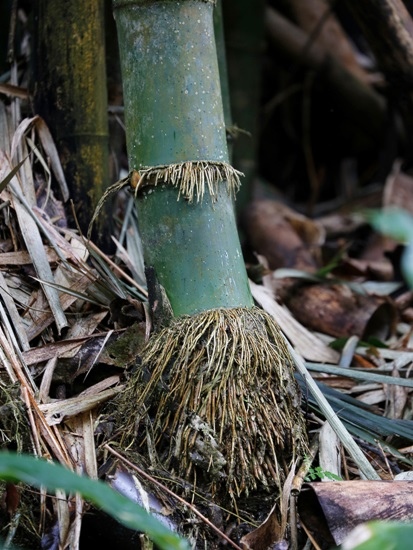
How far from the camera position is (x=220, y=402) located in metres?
1.24

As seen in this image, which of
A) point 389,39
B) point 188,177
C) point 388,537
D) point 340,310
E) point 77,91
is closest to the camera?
point 388,537

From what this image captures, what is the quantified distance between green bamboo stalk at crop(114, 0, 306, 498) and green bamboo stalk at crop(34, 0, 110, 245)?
1.25ft

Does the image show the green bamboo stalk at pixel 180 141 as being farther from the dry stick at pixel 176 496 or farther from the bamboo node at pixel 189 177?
the dry stick at pixel 176 496

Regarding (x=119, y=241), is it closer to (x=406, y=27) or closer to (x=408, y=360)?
(x=408, y=360)

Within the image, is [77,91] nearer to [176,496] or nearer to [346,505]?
[176,496]

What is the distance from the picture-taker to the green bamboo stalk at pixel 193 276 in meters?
1.25

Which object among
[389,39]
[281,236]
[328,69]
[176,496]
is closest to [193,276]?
[176,496]

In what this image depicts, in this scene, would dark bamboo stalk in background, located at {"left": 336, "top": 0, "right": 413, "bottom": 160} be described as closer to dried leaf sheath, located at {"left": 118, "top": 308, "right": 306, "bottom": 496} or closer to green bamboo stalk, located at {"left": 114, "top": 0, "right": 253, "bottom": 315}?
green bamboo stalk, located at {"left": 114, "top": 0, "right": 253, "bottom": 315}

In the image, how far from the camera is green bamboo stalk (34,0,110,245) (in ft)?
5.68

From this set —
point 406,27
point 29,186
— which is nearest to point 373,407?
point 29,186

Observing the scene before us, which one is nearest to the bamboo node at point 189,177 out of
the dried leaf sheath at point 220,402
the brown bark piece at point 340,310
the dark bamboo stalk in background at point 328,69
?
the dried leaf sheath at point 220,402

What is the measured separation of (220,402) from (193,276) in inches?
9.8

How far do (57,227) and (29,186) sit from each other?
0.12 meters

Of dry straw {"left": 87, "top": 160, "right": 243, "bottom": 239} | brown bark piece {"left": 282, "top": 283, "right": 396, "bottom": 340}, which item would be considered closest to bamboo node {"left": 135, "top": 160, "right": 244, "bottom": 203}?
dry straw {"left": 87, "top": 160, "right": 243, "bottom": 239}
